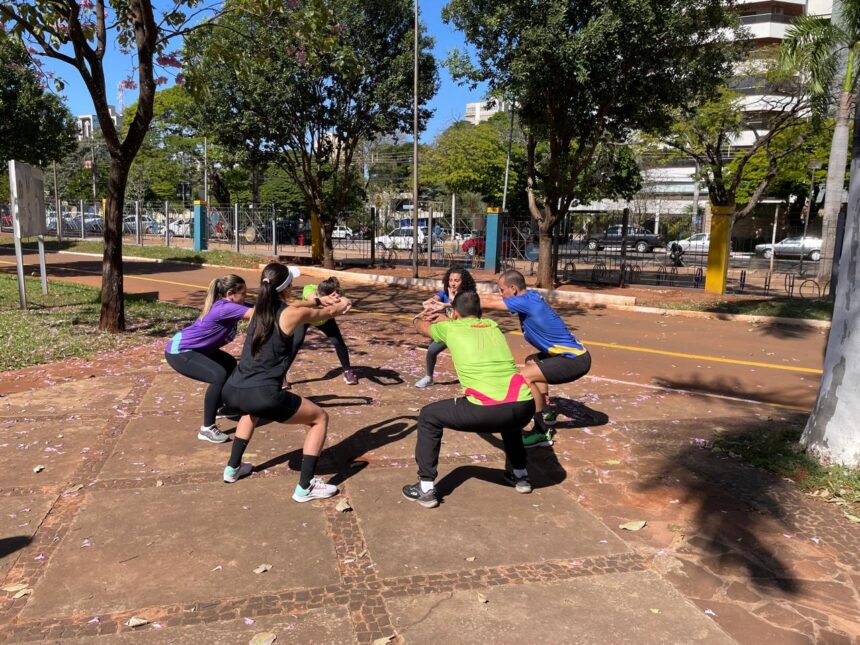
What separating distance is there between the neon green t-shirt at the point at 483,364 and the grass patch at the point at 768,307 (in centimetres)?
1062

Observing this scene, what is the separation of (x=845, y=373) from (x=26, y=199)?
1211cm

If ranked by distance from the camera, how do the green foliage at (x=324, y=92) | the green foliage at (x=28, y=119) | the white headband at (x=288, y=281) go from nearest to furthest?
the white headband at (x=288, y=281), the green foliage at (x=324, y=92), the green foliage at (x=28, y=119)

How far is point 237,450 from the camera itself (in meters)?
4.52

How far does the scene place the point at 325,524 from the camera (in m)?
4.07

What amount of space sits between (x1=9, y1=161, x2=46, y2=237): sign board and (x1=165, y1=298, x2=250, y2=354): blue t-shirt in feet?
24.4

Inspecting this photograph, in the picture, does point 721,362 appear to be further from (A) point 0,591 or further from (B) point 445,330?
(A) point 0,591

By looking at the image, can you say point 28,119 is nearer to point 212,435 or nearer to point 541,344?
point 212,435

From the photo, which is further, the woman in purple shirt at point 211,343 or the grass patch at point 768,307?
the grass patch at point 768,307

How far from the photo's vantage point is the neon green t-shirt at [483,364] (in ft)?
13.5

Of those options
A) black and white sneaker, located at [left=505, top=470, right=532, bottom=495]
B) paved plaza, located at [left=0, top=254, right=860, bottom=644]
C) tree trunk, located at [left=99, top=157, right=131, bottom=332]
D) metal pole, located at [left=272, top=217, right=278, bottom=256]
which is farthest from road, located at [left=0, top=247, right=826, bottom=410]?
metal pole, located at [left=272, top=217, right=278, bottom=256]

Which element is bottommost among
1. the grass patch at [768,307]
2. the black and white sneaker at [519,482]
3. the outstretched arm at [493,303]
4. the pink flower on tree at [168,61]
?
the black and white sneaker at [519,482]

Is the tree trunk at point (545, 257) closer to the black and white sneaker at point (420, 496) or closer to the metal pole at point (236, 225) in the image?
the black and white sneaker at point (420, 496)

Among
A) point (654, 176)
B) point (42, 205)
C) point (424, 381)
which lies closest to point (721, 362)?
point (424, 381)

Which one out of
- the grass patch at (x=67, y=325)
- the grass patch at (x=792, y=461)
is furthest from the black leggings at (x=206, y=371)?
the grass patch at (x=792, y=461)
